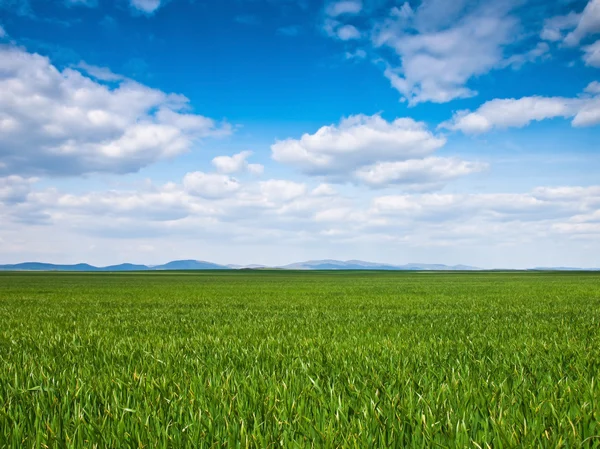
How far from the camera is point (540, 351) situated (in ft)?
19.7

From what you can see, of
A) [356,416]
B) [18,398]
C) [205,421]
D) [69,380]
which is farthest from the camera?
[69,380]

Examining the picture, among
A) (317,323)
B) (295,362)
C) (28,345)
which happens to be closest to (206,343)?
(295,362)

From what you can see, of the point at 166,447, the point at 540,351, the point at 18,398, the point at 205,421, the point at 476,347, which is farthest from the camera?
the point at 476,347

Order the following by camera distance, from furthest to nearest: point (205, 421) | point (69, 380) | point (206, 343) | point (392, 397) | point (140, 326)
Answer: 1. point (140, 326)
2. point (206, 343)
3. point (69, 380)
4. point (392, 397)
5. point (205, 421)

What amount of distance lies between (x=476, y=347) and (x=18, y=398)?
6236 millimetres

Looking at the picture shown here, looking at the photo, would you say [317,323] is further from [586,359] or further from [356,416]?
[356,416]

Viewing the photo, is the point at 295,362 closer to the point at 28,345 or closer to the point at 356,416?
the point at 356,416

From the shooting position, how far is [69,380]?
435 centimetres

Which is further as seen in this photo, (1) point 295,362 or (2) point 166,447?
(1) point 295,362

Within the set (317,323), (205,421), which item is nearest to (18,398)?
(205,421)

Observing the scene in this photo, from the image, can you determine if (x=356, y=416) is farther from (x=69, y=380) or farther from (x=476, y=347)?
(x=476, y=347)

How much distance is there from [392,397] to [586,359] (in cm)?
349

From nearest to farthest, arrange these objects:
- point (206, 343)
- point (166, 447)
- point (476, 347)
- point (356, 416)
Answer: point (166, 447) < point (356, 416) < point (476, 347) < point (206, 343)

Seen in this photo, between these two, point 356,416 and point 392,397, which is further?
point 392,397
